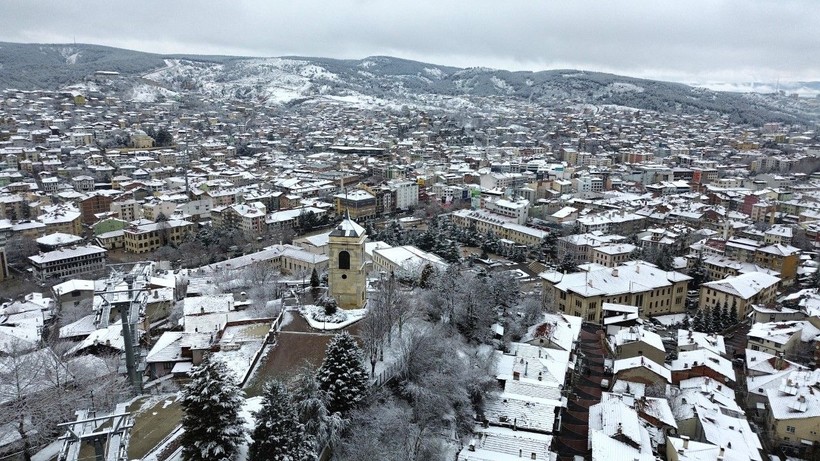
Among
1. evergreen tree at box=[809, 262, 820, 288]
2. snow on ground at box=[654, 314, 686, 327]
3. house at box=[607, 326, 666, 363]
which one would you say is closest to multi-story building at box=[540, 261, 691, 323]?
snow on ground at box=[654, 314, 686, 327]

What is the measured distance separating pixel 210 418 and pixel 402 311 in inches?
360

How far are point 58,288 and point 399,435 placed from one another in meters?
25.8

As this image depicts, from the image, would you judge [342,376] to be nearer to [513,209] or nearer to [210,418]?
[210,418]

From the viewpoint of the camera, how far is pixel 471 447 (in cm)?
1759

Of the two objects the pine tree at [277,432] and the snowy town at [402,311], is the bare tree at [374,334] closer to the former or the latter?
the snowy town at [402,311]

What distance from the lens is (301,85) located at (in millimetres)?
165125

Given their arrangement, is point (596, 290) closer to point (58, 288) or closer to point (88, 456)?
point (88, 456)

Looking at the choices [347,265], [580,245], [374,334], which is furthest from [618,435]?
[580,245]

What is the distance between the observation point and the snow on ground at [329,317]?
755 inches

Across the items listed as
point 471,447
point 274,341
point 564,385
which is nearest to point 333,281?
point 274,341

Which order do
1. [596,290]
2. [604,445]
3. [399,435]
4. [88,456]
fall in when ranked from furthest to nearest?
[596,290]
[604,445]
[399,435]
[88,456]

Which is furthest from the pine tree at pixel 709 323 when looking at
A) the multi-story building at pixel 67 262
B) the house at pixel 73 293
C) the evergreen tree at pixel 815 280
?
the multi-story building at pixel 67 262

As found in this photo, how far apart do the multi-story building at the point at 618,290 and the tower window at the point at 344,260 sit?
14450 mm

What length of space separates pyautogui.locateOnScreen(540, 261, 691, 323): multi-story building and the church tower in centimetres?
1406
